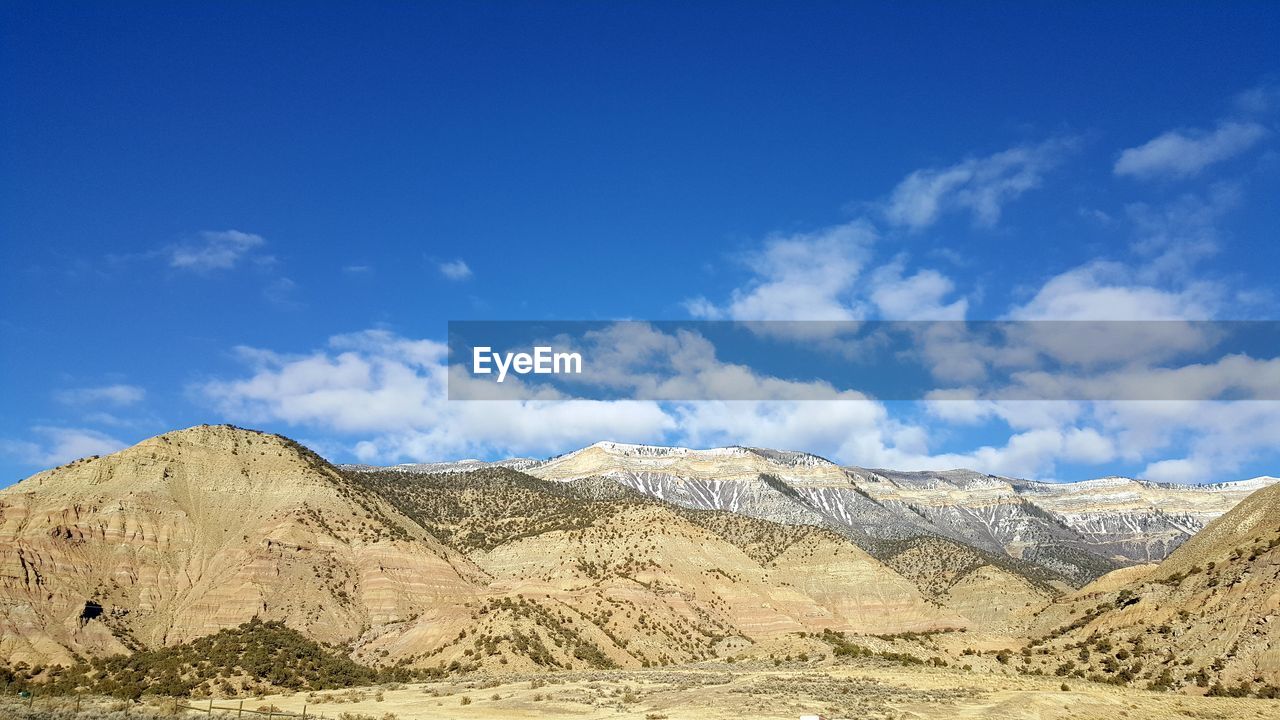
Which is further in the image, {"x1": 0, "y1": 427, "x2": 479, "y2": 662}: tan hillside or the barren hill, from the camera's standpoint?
the barren hill

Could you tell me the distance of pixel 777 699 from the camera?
40844mm

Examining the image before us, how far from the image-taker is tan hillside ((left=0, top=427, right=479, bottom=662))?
6500 cm

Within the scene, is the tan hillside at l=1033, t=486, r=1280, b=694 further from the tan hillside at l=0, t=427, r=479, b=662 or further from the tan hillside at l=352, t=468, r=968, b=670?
the tan hillside at l=0, t=427, r=479, b=662

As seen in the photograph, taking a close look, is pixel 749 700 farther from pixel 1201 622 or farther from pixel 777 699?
pixel 1201 622

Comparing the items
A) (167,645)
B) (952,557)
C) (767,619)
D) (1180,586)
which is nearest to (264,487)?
(167,645)

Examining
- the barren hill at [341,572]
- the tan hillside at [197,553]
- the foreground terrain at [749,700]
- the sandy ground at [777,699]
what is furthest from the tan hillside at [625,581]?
the sandy ground at [777,699]

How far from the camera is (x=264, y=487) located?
88.1 m

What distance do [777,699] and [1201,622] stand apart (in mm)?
22249

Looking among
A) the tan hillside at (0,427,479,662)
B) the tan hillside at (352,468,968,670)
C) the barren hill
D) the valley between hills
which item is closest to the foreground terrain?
the valley between hills

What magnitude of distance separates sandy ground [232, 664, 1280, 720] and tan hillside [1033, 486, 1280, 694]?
3072 millimetres

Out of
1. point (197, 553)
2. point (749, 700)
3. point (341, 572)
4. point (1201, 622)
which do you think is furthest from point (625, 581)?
point (1201, 622)

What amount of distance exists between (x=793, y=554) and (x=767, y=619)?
38976 mm

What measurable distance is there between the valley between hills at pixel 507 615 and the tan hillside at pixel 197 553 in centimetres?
23

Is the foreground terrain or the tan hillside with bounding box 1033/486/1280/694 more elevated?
the tan hillside with bounding box 1033/486/1280/694
